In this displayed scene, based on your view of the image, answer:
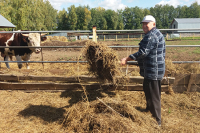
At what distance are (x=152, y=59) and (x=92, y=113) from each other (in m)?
1.43

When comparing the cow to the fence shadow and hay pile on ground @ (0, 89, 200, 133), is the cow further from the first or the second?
the fence shadow

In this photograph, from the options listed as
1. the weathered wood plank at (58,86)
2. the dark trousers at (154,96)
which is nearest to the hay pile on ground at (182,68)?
the weathered wood plank at (58,86)

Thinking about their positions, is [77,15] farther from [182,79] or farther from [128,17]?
[182,79]

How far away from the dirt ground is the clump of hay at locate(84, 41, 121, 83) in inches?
8.8

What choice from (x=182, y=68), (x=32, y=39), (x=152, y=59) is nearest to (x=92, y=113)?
(x=152, y=59)

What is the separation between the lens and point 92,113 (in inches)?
113

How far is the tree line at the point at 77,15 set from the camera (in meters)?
26.1

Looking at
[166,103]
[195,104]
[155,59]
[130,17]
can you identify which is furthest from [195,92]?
[130,17]

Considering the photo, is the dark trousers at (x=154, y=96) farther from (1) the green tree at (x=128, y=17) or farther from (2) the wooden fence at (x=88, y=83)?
(1) the green tree at (x=128, y=17)

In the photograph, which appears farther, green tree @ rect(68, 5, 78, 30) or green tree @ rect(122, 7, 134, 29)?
green tree @ rect(122, 7, 134, 29)

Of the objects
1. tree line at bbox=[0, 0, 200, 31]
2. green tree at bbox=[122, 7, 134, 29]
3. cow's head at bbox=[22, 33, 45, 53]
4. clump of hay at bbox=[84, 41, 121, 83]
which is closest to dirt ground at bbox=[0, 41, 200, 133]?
clump of hay at bbox=[84, 41, 121, 83]

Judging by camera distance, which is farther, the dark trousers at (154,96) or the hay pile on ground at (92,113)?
the dark trousers at (154,96)

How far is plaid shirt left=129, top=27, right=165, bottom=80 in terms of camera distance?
271 centimetres

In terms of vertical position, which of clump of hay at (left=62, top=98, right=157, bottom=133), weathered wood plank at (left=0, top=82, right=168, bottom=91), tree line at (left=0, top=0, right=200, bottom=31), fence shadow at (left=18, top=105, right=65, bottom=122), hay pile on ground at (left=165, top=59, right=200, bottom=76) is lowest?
fence shadow at (left=18, top=105, right=65, bottom=122)
